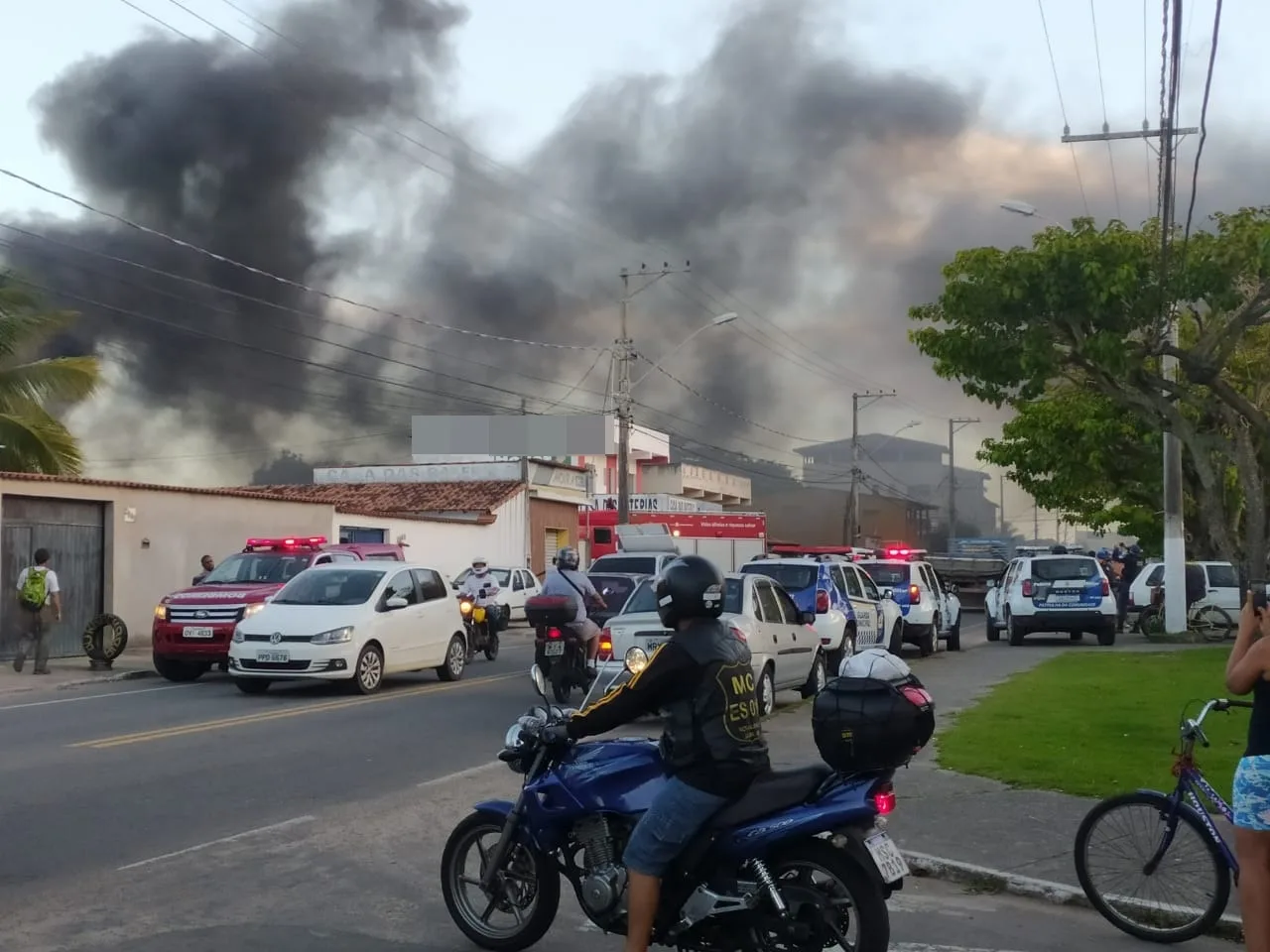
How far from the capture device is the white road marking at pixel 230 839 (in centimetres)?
809

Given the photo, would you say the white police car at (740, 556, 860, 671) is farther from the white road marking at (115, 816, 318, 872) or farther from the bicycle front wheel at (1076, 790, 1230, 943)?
the bicycle front wheel at (1076, 790, 1230, 943)

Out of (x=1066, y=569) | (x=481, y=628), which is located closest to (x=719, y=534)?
(x=1066, y=569)

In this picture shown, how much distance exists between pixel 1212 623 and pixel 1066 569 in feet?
9.12

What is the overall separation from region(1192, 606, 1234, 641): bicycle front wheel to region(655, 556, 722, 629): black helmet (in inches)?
950

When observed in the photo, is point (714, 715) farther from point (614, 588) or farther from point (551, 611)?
point (614, 588)

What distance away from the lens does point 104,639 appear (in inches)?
880

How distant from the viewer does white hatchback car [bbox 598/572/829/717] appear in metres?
14.2


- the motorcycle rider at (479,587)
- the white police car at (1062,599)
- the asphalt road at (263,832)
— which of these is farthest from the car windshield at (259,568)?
the white police car at (1062,599)

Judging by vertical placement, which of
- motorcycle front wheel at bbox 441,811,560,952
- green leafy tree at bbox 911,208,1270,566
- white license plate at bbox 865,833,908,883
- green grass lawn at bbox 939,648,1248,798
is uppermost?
green leafy tree at bbox 911,208,1270,566

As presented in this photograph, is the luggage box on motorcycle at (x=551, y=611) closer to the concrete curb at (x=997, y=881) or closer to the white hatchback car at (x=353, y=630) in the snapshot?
the white hatchback car at (x=353, y=630)

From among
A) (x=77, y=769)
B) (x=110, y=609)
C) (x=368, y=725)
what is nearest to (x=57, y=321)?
(x=110, y=609)

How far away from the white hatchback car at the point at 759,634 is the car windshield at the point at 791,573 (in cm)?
287

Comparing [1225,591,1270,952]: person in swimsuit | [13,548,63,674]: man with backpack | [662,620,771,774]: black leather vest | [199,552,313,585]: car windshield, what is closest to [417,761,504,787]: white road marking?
[662,620,771,774]: black leather vest

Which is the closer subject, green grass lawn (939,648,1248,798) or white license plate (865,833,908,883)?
white license plate (865,833,908,883)
